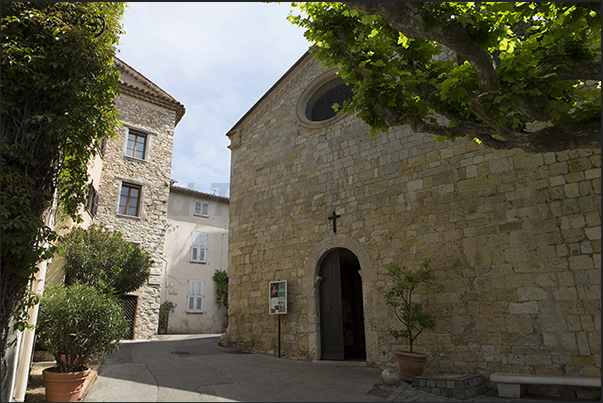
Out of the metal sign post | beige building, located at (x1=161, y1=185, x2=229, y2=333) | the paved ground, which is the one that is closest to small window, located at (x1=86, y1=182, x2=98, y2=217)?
the paved ground

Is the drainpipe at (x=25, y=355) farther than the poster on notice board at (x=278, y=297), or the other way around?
the poster on notice board at (x=278, y=297)

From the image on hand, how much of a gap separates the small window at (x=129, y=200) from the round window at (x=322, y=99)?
7.40 m

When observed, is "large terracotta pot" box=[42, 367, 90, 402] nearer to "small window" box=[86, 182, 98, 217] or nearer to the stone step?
the stone step

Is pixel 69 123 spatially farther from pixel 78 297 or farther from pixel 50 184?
pixel 78 297

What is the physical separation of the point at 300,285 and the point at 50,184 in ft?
17.9

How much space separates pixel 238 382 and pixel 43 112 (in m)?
4.59

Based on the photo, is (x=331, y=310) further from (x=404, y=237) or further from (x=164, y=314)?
(x=164, y=314)

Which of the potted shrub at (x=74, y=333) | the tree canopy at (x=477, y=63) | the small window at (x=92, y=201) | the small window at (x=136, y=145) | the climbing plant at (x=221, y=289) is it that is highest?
the small window at (x=136, y=145)

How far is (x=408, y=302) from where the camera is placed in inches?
277

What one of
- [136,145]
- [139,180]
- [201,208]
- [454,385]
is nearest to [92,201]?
[139,180]

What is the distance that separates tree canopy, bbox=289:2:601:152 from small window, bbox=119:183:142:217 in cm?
1079

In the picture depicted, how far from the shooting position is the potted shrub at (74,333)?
483 cm

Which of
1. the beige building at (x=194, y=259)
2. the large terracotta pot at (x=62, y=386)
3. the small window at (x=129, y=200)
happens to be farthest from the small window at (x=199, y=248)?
the large terracotta pot at (x=62, y=386)

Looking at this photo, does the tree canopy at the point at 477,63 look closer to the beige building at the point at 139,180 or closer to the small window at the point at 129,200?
the beige building at the point at 139,180
